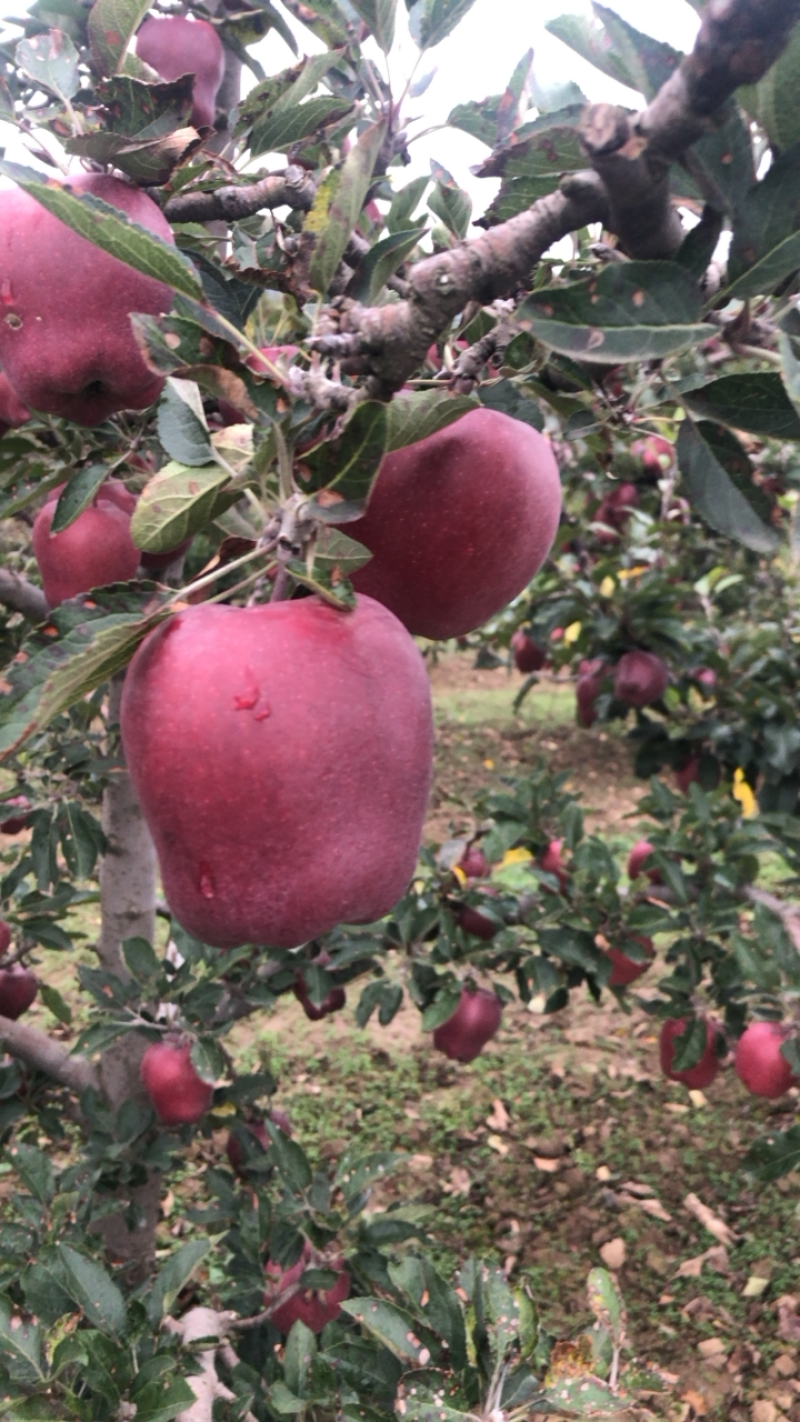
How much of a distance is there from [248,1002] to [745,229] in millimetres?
1273

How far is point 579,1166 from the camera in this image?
2480 millimetres

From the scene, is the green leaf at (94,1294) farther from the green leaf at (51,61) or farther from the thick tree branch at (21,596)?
the green leaf at (51,61)

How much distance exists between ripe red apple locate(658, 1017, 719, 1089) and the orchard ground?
1.60ft

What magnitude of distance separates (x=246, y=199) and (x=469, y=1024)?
55.9 inches

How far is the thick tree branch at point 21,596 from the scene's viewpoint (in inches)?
57.4

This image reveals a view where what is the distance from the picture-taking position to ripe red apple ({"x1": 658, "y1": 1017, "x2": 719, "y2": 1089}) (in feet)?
5.89

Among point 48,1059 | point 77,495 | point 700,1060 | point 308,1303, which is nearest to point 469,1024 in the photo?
point 700,1060

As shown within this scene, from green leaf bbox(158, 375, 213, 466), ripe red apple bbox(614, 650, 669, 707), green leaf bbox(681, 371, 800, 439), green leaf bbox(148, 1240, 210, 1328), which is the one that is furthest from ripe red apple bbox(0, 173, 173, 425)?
ripe red apple bbox(614, 650, 669, 707)

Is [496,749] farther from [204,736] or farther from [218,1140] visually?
[204,736]

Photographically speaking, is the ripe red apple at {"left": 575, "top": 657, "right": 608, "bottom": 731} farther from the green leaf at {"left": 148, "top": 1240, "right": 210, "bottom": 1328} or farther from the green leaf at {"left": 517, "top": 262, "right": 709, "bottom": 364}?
the green leaf at {"left": 517, "top": 262, "right": 709, "bottom": 364}

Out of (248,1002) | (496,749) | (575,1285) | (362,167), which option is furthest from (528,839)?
(496,749)

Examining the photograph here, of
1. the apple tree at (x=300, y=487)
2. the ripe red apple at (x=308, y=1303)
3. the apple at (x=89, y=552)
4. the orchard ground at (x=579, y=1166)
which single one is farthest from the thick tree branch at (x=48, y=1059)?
the apple at (x=89, y=552)

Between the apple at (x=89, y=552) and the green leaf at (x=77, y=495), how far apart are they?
0.13m

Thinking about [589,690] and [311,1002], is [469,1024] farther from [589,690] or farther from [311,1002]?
[589,690]
